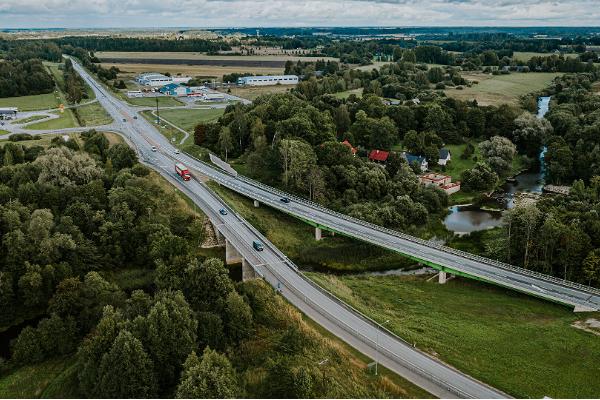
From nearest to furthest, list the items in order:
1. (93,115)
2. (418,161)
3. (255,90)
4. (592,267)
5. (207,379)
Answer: (207,379) < (592,267) < (418,161) < (93,115) < (255,90)

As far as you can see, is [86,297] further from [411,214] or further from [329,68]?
[329,68]

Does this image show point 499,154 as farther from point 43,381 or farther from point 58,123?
point 58,123

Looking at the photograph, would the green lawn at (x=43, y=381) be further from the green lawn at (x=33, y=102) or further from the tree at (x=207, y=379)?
the green lawn at (x=33, y=102)

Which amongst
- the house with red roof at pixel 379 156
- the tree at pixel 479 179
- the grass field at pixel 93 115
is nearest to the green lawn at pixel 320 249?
the house with red roof at pixel 379 156

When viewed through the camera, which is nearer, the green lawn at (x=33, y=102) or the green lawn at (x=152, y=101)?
the green lawn at (x=33, y=102)

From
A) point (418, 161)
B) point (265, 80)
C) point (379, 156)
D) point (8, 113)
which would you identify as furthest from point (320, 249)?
point (265, 80)

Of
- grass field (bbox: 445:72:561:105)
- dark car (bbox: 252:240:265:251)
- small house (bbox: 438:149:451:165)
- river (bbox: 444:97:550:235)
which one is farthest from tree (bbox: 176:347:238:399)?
grass field (bbox: 445:72:561:105)
